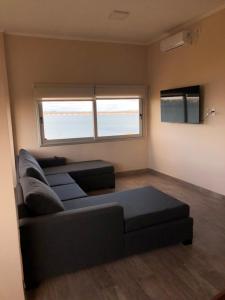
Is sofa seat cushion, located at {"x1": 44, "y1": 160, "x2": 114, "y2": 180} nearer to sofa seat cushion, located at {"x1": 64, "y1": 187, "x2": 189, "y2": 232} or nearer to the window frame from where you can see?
the window frame

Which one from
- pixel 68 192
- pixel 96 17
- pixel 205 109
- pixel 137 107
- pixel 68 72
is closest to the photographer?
pixel 68 192

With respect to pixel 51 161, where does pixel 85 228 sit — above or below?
below

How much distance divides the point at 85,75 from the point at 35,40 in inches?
42.0

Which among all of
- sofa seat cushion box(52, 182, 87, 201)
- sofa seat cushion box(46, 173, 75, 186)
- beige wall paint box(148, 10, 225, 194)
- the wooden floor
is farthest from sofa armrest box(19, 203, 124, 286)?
beige wall paint box(148, 10, 225, 194)

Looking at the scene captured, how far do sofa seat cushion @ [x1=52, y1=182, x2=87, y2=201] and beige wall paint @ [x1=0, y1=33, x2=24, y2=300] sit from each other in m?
1.21

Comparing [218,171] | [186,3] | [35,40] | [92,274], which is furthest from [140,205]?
[35,40]

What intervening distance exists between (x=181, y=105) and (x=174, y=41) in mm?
1107

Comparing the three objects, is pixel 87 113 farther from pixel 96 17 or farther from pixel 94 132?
pixel 96 17

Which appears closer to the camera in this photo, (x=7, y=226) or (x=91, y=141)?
(x=7, y=226)

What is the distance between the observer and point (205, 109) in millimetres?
3838

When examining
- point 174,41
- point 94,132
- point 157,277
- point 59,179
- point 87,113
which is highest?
point 174,41

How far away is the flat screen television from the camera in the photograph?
3904 millimetres

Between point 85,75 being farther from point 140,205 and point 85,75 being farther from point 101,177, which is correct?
point 140,205

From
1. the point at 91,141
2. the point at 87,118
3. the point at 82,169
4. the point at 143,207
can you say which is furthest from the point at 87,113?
the point at 143,207
